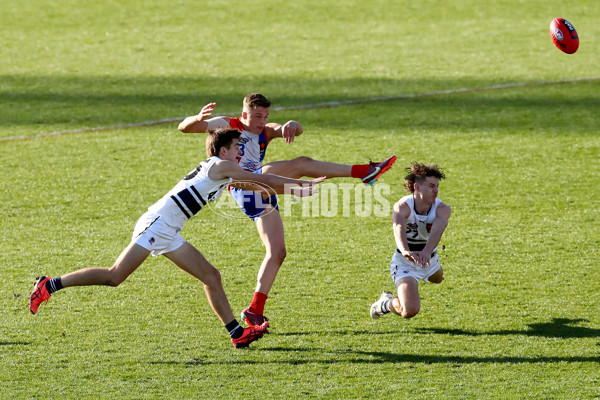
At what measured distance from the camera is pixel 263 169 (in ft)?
23.8

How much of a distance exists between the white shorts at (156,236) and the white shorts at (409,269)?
187 centimetres

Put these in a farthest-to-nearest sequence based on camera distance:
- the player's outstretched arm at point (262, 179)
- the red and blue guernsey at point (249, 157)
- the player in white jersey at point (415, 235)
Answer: the red and blue guernsey at point (249, 157), the player in white jersey at point (415, 235), the player's outstretched arm at point (262, 179)

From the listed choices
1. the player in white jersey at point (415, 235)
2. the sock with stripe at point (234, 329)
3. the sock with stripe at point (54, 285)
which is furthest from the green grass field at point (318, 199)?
the sock with stripe at point (54, 285)

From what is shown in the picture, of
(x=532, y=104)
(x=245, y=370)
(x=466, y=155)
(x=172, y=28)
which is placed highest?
(x=172, y=28)

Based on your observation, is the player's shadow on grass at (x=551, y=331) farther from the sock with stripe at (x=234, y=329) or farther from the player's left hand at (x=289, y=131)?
the player's left hand at (x=289, y=131)

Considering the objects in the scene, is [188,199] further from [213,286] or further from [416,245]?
[416,245]

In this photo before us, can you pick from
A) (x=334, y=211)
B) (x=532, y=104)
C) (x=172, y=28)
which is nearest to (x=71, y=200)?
(x=334, y=211)

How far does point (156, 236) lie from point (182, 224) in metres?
0.22

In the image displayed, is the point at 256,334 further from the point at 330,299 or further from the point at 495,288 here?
the point at 495,288

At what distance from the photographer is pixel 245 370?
611 cm

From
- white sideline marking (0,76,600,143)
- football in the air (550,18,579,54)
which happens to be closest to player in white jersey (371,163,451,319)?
football in the air (550,18,579,54)

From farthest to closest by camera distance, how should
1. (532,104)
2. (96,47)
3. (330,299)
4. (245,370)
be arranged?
(96,47)
(532,104)
(330,299)
(245,370)

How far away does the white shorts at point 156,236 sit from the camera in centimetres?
616

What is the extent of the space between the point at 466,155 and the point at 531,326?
16.6 ft
